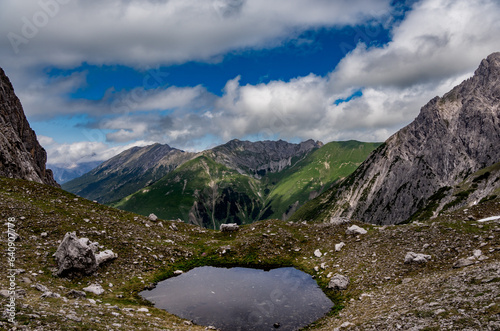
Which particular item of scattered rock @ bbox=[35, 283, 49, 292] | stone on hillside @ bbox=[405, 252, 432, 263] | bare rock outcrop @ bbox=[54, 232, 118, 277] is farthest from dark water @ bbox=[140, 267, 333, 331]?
stone on hillside @ bbox=[405, 252, 432, 263]

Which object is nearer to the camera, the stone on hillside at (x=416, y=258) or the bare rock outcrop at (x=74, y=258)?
the bare rock outcrop at (x=74, y=258)

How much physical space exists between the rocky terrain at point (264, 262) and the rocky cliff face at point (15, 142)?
103 ft

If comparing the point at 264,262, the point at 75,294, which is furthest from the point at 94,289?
the point at 264,262

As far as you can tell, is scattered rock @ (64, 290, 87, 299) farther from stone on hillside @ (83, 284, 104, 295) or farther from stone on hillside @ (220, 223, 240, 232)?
stone on hillside @ (220, 223, 240, 232)

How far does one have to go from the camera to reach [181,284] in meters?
29.0

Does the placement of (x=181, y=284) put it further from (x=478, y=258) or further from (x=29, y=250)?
(x=478, y=258)

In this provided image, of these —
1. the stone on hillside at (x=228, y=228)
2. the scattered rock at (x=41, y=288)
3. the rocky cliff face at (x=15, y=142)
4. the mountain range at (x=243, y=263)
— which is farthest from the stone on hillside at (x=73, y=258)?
the rocky cliff face at (x=15, y=142)

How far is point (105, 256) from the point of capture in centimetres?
2848

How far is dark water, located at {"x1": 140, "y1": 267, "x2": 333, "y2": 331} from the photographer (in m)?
22.1

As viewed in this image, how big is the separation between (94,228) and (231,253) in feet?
62.1

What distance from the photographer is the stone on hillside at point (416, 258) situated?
2583cm

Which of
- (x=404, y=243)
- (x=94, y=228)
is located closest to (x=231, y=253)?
(x=94, y=228)

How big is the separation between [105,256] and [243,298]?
52.8ft

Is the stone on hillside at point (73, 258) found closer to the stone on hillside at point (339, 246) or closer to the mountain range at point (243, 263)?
the mountain range at point (243, 263)
